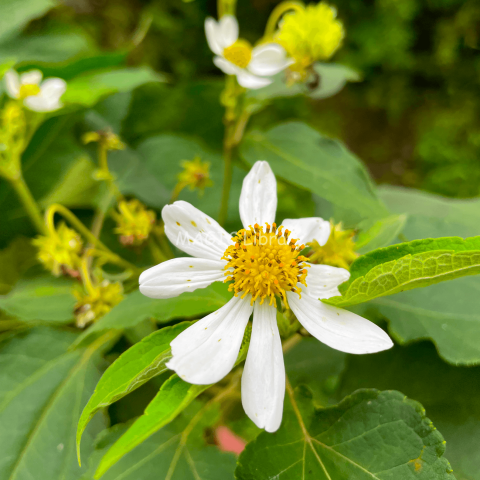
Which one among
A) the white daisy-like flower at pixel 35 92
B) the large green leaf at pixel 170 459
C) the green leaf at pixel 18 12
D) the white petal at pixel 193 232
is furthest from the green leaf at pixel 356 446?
the green leaf at pixel 18 12

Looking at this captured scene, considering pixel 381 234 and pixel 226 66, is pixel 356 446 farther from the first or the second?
pixel 226 66

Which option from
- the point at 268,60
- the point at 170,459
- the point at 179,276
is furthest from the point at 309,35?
the point at 170,459

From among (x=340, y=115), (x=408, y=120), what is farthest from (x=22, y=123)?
(x=408, y=120)

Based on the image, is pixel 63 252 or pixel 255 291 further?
pixel 63 252

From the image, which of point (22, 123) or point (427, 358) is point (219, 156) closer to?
point (22, 123)

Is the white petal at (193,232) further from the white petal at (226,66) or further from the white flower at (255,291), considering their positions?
the white petal at (226,66)

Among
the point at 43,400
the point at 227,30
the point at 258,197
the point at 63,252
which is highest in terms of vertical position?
the point at 227,30

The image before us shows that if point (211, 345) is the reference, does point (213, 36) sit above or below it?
above

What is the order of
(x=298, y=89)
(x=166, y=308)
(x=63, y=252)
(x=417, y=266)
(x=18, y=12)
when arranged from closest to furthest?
(x=417, y=266) → (x=166, y=308) → (x=63, y=252) → (x=298, y=89) → (x=18, y=12)
